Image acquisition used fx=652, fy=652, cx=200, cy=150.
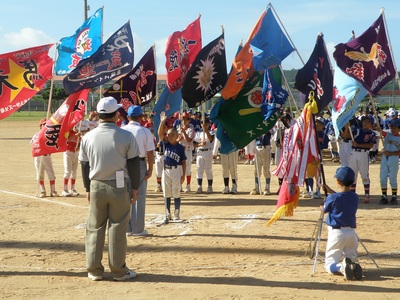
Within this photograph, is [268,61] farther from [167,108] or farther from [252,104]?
[167,108]

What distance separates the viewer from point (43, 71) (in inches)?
546

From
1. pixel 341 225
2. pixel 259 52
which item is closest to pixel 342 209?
pixel 341 225

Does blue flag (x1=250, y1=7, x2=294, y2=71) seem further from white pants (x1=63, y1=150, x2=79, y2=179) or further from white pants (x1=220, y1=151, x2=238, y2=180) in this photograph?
white pants (x1=63, y1=150, x2=79, y2=179)

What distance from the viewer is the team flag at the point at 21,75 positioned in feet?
40.4

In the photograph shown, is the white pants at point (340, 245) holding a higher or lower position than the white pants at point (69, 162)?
lower

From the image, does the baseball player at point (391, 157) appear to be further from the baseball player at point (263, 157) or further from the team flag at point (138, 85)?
the team flag at point (138, 85)

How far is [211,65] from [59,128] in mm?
4025

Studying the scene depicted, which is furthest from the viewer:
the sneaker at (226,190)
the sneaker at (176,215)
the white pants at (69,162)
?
the sneaker at (226,190)

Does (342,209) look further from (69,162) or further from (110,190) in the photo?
(69,162)

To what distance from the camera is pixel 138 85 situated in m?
15.4

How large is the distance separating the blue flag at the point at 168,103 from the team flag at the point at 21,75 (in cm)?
246

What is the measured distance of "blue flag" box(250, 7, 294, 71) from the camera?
14.1 metres

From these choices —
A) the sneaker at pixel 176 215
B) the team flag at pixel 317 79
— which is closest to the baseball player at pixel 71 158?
the sneaker at pixel 176 215

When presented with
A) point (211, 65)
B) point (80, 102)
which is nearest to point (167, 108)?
point (211, 65)
